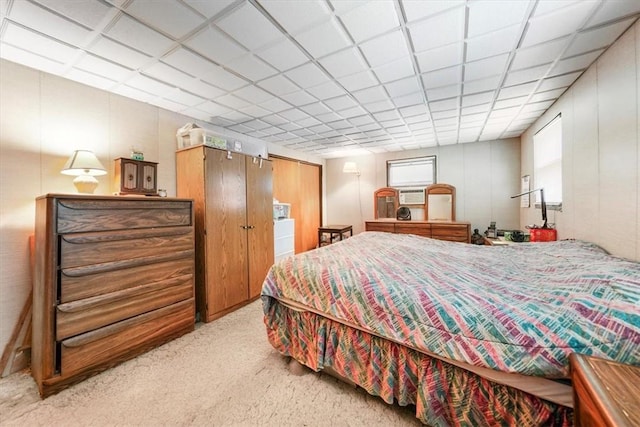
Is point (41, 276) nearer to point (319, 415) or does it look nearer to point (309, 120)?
point (319, 415)

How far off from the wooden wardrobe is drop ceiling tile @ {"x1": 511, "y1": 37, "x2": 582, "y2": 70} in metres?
2.85

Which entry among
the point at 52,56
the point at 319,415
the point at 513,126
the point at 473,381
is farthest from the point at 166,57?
the point at 513,126

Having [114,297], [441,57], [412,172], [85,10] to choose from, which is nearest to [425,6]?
[441,57]

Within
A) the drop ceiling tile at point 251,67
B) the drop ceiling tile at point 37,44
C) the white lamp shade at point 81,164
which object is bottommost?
the white lamp shade at point 81,164

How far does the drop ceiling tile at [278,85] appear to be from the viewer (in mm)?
2195

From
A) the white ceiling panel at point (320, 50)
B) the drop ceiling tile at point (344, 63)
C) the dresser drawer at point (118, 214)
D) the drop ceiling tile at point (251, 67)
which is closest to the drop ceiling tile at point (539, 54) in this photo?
the white ceiling panel at point (320, 50)

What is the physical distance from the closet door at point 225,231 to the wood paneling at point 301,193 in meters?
1.91

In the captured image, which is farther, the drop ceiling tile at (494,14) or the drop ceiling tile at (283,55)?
the drop ceiling tile at (283,55)

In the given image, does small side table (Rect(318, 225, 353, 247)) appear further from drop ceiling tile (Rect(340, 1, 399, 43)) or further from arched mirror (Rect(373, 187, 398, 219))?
drop ceiling tile (Rect(340, 1, 399, 43))

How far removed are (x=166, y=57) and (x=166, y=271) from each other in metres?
1.81

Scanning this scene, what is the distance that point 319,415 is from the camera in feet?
4.53

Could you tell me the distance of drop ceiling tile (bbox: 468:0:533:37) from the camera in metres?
1.36

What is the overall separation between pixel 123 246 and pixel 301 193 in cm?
383

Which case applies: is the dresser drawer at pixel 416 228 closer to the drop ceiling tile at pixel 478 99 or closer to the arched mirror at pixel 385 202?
the arched mirror at pixel 385 202
